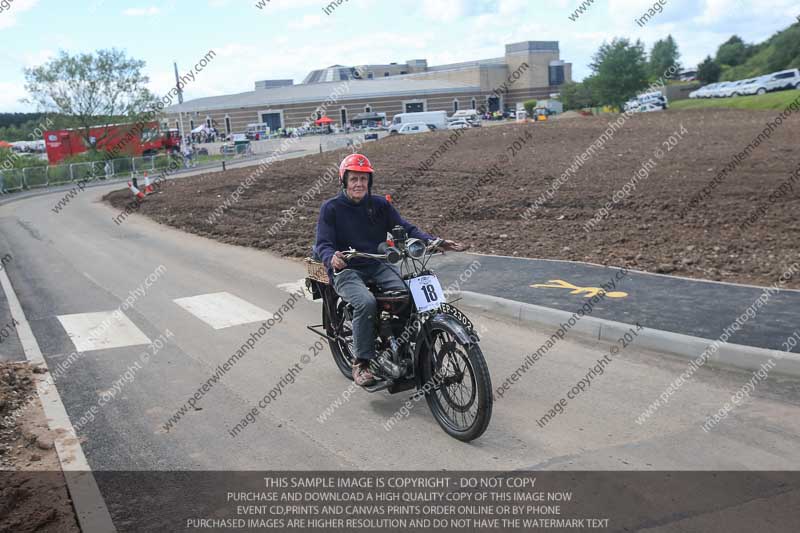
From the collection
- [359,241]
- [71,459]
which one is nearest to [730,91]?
[359,241]

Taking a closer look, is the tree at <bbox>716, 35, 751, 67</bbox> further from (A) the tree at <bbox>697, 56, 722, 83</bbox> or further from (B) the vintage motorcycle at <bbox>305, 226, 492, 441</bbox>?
(B) the vintage motorcycle at <bbox>305, 226, 492, 441</bbox>

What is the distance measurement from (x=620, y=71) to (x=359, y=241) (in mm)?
65608

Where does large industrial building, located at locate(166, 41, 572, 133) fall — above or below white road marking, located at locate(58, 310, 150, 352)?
above

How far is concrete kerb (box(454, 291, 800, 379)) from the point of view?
6594 mm

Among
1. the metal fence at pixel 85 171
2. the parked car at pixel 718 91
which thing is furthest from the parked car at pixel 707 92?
the metal fence at pixel 85 171

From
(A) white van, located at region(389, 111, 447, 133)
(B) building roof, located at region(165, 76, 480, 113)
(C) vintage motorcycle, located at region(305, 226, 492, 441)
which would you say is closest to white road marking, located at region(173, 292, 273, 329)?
(C) vintage motorcycle, located at region(305, 226, 492, 441)

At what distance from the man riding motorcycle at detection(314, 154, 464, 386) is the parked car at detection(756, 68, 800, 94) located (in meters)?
55.5

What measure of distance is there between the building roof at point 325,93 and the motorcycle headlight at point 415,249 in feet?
298

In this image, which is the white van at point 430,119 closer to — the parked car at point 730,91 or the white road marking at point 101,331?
the parked car at point 730,91

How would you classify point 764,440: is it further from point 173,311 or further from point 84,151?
point 84,151

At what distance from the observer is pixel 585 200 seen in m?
17.0

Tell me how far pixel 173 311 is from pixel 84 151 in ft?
153

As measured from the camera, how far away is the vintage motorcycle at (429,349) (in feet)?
17.1

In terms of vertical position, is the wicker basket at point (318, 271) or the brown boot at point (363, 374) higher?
the wicker basket at point (318, 271)
